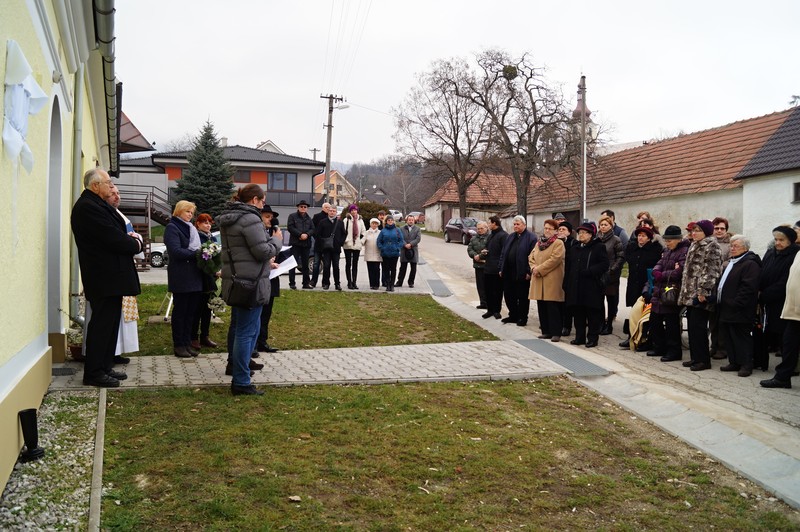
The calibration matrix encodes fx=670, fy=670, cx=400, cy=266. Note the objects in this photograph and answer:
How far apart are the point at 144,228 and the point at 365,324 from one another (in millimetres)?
19102

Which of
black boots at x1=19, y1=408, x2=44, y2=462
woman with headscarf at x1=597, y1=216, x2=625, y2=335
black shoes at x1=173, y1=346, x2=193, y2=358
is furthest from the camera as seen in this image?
woman with headscarf at x1=597, y1=216, x2=625, y2=335

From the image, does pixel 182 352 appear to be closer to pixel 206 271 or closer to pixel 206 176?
pixel 206 271

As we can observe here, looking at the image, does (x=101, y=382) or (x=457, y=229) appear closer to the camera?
(x=101, y=382)

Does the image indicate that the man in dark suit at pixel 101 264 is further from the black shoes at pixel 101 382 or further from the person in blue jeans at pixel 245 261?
the person in blue jeans at pixel 245 261

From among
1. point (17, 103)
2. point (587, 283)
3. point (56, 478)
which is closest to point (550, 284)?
point (587, 283)

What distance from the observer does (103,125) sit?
47.7ft

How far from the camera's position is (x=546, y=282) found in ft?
33.2

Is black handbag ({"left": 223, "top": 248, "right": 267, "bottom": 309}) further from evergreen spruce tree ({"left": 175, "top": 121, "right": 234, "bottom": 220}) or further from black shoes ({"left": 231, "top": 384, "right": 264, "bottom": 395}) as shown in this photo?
evergreen spruce tree ({"left": 175, "top": 121, "right": 234, "bottom": 220})

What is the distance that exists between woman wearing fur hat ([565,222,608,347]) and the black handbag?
16.9 feet

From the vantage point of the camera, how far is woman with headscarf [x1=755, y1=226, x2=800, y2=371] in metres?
7.97

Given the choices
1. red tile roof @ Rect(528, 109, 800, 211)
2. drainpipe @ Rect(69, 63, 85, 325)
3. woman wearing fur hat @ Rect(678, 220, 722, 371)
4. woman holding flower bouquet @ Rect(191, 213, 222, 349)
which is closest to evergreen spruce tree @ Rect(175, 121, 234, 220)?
red tile roof @ Rect(528, 109, 800, 211)

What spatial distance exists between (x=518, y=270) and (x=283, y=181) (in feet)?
132

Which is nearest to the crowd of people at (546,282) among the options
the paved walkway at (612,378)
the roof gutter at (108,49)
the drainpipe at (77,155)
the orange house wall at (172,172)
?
the paved walkway at (612,378)

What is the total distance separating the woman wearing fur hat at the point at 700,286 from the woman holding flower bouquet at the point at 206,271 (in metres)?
5.81
